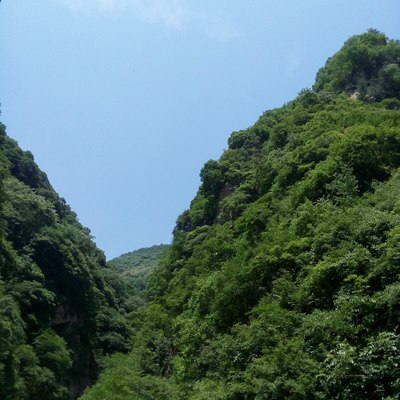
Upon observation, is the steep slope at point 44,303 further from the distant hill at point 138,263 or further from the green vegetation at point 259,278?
the distant hill at point 138,263

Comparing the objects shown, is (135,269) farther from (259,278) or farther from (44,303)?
(259,278)

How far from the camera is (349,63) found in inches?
1944

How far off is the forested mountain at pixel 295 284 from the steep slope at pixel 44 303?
332 inches

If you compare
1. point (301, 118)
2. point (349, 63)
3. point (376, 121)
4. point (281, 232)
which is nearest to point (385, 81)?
point (349, 63)

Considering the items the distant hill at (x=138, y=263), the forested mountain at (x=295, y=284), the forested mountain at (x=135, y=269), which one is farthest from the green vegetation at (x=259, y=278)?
the distant hill at (x=138, y=263)

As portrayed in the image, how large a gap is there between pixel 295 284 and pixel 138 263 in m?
93.1

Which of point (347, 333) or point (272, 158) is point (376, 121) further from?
point (347, 333)

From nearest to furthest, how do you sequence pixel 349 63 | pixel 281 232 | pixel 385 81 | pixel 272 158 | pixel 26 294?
pixel 281 232 → pixel 272 158 → pixel 26 294 → pixel 385 81 → pixel 349 63

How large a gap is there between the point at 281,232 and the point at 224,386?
847 cm

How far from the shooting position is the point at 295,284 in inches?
709

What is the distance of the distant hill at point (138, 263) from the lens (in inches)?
3443

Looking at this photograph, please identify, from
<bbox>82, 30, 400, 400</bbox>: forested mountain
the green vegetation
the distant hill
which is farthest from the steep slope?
the distant hill

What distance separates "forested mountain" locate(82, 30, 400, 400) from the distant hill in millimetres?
48168

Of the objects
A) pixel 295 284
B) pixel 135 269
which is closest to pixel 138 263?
pixel 135 269
